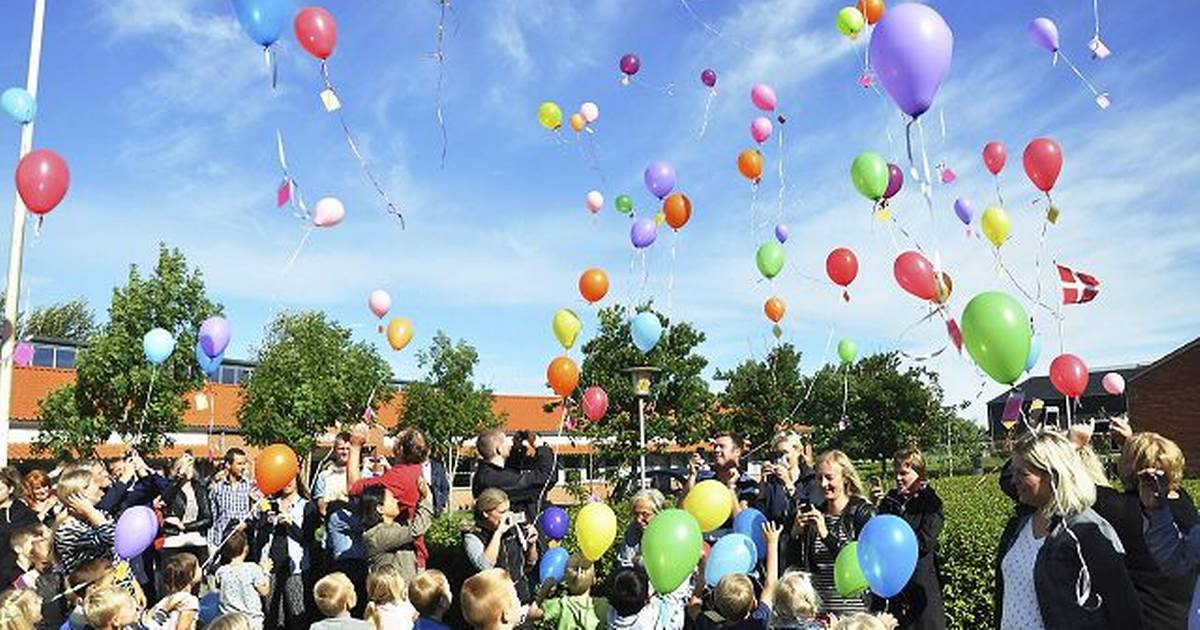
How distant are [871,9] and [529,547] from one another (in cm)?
565

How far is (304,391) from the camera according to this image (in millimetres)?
28188

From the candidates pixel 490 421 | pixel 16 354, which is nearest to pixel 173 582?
pixel 16 354

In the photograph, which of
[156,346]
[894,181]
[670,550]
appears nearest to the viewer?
[670,550]

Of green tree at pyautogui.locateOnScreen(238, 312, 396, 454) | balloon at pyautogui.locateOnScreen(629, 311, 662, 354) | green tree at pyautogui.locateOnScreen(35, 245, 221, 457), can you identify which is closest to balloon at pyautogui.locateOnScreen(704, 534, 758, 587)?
balloon at pyautogui.locateOnScreen(629, 311, 662, 354)

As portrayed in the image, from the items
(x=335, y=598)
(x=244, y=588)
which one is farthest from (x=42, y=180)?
(x=335, y=598)

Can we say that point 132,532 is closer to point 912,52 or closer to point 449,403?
point 912,52

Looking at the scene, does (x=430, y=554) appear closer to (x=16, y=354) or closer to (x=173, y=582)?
(x=173, y=582)

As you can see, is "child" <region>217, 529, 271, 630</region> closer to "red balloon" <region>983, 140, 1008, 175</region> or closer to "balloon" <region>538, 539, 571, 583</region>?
"balloon" <region>538, 539, 571, 583</region>

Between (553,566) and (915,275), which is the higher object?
(915,275)

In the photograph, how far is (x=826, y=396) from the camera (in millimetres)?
36281

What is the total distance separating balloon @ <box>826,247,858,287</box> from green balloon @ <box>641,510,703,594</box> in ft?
15.2

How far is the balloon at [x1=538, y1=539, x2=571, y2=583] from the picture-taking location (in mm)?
6035

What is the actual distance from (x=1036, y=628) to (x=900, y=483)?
206 centimetres

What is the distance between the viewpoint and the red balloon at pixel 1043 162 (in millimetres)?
7441
